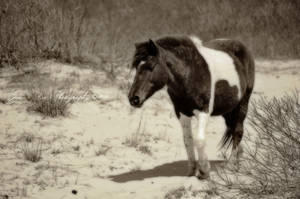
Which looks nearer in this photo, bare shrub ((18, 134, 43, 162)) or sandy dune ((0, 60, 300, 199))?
sandy dune ((0, 60, 300, 199))

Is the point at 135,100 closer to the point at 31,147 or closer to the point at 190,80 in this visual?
the point at 190,80

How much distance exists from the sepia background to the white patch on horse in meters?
0.50

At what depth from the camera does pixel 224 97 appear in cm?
620

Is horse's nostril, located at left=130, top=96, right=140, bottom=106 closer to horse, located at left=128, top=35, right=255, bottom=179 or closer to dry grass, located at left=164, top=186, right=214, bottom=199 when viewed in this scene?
horse, located at left=128, top=35, right=255, bottom=179

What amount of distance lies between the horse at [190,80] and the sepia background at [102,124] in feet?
1.30

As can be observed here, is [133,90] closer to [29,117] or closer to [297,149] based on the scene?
[297,149]

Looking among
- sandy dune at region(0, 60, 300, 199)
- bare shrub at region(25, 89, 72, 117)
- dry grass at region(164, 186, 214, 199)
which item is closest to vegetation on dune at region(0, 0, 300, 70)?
sandy dune at region(0, 60, 300, 199)

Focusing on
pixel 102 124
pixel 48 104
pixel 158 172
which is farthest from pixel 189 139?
pixel 48 104

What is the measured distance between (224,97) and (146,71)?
1069 mm

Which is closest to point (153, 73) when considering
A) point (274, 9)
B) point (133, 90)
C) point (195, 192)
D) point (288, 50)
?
point (133, 90)

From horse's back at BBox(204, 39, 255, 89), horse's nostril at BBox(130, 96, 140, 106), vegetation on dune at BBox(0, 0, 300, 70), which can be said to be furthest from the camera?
vegetation on dune at BBox(0, 0, 300, 70)

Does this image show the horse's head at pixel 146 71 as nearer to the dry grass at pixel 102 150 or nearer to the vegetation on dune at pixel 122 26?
the dry grass at pixel 102 150

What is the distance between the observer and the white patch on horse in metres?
5.99

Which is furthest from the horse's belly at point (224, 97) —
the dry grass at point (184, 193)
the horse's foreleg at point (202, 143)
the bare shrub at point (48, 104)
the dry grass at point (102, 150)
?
the bare shrub at point (48, 104)
